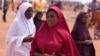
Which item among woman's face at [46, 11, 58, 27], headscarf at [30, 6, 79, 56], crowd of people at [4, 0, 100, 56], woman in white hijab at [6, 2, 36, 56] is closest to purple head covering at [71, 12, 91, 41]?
crowd of people at [4, 0, 100, 56]

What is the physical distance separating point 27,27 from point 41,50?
1.65 m

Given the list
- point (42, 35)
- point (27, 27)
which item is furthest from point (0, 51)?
point (42, 35)

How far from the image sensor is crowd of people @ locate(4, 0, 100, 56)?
4090mm

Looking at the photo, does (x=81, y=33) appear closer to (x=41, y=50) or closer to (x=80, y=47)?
(x=80, y=47)

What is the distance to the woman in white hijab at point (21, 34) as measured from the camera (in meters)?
5.54

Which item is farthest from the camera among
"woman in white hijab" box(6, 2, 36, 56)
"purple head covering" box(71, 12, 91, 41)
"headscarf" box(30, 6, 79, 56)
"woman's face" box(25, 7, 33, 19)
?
"purple head covering" box(71, 12, 91, 41)

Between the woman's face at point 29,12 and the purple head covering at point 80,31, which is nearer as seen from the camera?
the woman's face at point 29,12

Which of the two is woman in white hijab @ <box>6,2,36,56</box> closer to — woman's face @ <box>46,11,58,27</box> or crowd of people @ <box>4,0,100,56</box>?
crowd of people @ <box>4,0,100,56</box>

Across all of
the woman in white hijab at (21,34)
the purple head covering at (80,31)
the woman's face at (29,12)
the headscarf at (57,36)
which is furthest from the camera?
the purple head covering at (80,31)

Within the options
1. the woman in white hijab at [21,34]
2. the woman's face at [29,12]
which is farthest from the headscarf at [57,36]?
the woman's face at [29,12]

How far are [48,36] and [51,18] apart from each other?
218 mm

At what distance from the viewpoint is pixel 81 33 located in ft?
19.0

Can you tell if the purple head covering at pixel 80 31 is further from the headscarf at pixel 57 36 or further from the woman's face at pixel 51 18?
the woman's face at pixel 51 18

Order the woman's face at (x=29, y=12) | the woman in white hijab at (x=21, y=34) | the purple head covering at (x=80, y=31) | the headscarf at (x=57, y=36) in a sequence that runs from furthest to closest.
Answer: the purple head covering at (x=80, y=31) < the woman's face at (x=29, y=12) < the woman in white hijab at (x=21, y=34) < the headscarf at (x=57, y=36)
